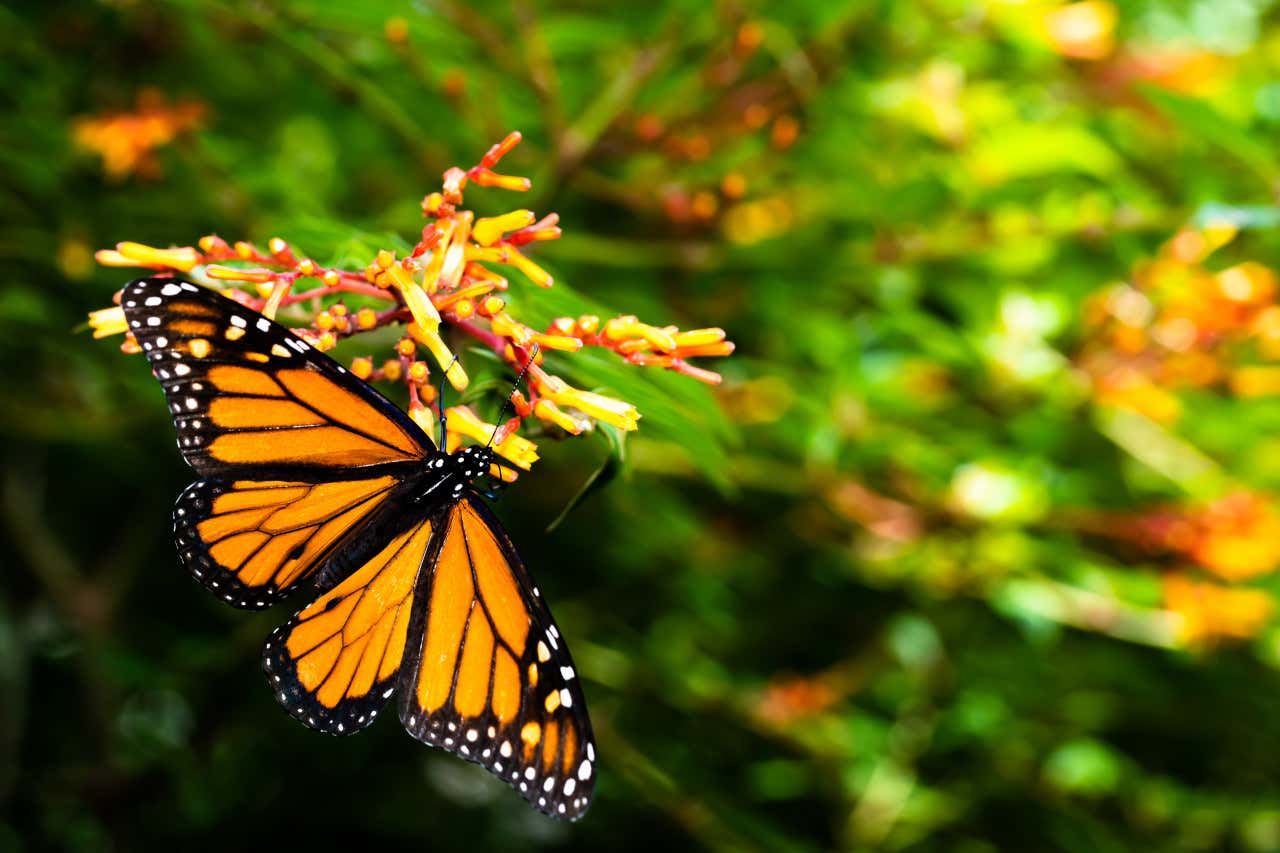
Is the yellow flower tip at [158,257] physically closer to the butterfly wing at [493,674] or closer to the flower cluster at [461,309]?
the flower cluster at [461,309]

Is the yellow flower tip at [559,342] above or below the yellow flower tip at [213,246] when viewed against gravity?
above

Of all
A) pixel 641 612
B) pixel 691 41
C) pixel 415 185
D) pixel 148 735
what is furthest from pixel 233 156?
pixel 148 735

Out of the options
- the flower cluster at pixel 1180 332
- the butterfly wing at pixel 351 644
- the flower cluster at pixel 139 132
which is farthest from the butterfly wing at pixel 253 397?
the flower cluster at pixel 1180 332

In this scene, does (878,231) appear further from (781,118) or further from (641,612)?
(641,612)

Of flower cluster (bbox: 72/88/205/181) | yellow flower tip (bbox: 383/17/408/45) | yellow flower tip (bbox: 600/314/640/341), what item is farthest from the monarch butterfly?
flower cluster (bbox: 72/88/205/181)

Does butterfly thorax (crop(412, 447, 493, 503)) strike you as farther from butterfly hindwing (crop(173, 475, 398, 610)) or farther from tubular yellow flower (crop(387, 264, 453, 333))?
tubular yellow flower (crop(387, 264, 453, 333))

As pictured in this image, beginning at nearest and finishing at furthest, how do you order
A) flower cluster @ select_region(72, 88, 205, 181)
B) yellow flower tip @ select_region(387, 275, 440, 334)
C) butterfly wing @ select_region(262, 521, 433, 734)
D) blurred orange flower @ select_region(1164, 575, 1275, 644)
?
1. yellow flower tip @ select_region(387, 275, 440, 334)
2. butterfly wing @ select_region(262, 521, 433, 734)
3. flower cluster @ select_region(72, 88, 205, 181)
4. blurred orange flower @ select_region(1164, 575, 1275, 644)

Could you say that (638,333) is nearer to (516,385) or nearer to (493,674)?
(516,385)
